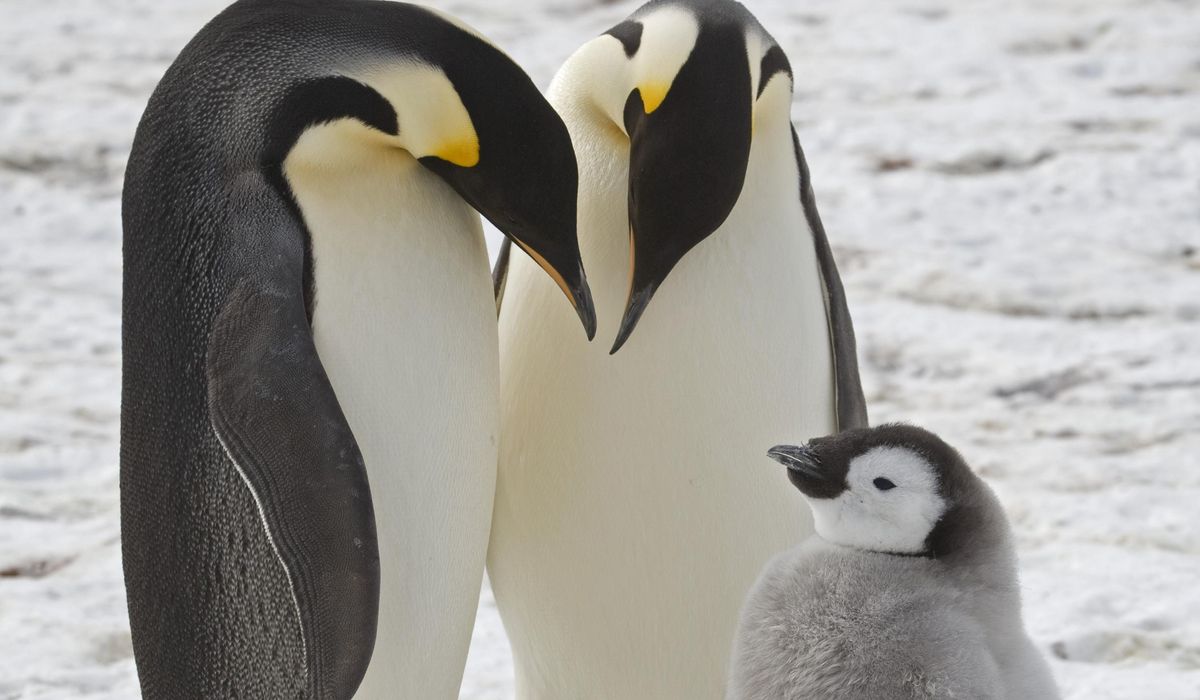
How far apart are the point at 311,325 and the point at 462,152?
0.26 meters

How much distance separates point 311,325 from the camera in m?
1.81

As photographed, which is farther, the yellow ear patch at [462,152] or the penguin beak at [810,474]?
the yellow ear patch at [462,152]

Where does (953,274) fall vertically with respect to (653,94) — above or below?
below

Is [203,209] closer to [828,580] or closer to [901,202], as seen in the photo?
A: [828,580]

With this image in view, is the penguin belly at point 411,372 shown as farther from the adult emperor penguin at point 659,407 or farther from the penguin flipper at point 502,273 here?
the penguin flipper at point 502,273

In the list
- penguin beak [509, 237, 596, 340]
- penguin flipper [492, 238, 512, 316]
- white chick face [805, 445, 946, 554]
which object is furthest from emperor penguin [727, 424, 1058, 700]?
penguin flipper [492, 238, 512, 316]

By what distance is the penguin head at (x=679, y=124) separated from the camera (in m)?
1.86

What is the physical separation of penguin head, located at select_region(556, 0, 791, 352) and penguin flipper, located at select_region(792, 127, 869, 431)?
0.26 meters

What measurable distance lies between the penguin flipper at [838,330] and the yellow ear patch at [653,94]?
0.35 metres

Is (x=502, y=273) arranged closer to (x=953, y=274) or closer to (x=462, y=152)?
(x=462, y=152)

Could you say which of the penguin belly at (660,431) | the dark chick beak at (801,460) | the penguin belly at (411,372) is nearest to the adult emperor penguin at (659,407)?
the penguin belly at (660,431)

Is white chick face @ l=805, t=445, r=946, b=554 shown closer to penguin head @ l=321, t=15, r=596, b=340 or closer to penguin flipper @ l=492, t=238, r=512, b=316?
penguin head @ l=321, t=15, r=596, b=340

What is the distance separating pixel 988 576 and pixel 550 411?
0.67m

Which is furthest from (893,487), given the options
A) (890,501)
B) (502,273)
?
(502,273)
